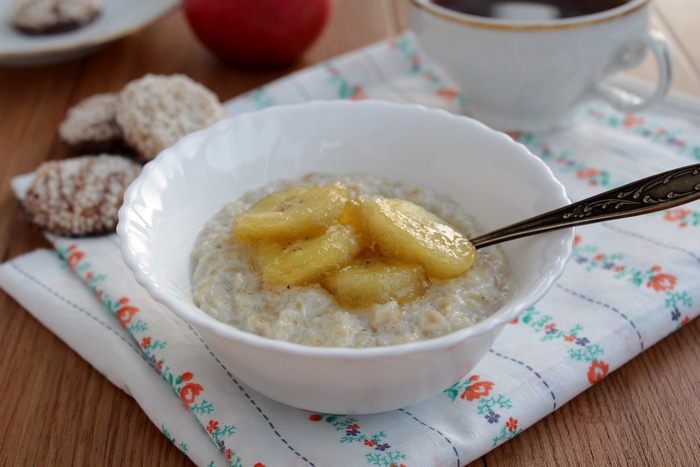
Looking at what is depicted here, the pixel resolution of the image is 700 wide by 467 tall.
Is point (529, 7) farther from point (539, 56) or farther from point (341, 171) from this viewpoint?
point (341, 171)

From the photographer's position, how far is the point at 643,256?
6.28 feet

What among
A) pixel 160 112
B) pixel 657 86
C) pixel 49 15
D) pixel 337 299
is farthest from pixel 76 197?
pixel 657 86

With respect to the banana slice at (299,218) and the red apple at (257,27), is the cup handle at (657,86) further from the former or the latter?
the banana slice at (299,218)

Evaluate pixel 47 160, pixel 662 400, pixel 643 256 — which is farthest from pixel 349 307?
pixel 47 160

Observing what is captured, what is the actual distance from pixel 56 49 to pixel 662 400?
2.23 meters

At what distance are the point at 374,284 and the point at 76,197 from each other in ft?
3.29

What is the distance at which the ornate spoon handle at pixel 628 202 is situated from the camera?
4.86 ft

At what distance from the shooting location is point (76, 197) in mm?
2070

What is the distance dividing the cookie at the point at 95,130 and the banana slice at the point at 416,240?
1.12 metres

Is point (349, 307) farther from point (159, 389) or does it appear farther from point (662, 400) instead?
point (662, 400)

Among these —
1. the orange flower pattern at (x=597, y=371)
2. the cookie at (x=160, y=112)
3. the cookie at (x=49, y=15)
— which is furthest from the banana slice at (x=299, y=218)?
the cookie at (x=49, y=15)

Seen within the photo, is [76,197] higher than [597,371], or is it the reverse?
[597,371]

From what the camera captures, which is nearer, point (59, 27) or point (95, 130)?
point (95, 130)

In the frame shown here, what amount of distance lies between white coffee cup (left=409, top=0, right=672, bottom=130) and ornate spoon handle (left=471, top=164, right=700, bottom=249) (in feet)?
2.72
